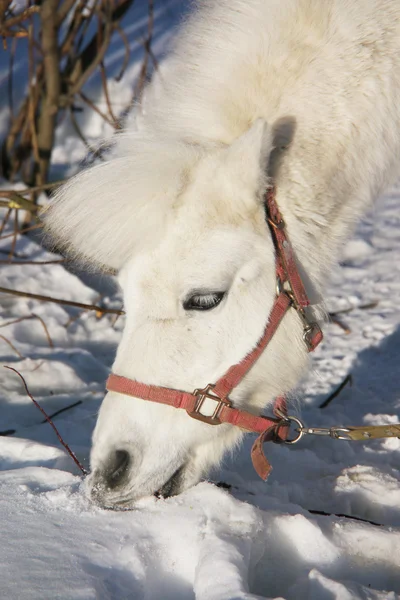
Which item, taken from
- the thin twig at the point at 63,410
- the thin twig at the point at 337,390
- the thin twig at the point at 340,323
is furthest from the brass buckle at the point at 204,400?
the thin twig at the point at 340,323

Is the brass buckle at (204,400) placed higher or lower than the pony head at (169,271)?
lower

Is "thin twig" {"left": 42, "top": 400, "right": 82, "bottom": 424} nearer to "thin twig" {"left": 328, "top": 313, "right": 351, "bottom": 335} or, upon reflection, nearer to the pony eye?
the pony eye

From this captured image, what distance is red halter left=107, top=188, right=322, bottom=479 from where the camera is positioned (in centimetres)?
206

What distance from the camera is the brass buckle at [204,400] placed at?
6.81 feet

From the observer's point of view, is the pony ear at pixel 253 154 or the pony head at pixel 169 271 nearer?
the pony ear at pixel 253 154

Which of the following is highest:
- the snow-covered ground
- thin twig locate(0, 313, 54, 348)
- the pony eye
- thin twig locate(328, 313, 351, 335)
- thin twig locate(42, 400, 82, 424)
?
the pony eye

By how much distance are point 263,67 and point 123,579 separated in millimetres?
1631

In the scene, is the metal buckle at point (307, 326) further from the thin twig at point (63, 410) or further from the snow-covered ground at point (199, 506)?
the thin twig at point (63, 410)

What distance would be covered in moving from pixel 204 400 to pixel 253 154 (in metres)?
0.78

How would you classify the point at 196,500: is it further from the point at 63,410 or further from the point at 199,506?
the point at 63,410

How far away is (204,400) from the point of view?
2.09 m

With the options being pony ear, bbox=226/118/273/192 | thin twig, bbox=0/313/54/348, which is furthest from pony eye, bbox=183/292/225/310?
thin twig, bbox=0/313/54/348

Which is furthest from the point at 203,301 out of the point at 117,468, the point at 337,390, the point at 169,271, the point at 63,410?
the point at 337,390

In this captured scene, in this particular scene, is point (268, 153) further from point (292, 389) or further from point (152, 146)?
point (292, 389)
